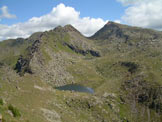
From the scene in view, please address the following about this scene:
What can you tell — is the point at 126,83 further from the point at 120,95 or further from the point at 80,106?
the point at 80,106

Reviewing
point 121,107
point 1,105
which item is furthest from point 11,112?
point 121,107

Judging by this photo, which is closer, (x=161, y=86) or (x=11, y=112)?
(x=11, y=112)

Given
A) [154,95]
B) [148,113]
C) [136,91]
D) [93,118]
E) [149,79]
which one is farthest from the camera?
[149,79]

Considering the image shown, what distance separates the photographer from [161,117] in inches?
4621

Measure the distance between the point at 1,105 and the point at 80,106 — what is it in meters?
86.2

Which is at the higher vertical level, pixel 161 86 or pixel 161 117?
pixel 161 86

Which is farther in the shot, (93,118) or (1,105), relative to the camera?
(93,118)

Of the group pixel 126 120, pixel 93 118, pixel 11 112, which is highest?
pixel 11 112

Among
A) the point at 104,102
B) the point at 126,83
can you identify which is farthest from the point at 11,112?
the point at 126,83

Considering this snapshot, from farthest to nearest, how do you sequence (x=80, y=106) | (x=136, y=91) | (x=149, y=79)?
(x=149, y=79)
(x=136, y=91)
(x=80, y=106)

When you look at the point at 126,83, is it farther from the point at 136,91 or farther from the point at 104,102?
the point at 104,102

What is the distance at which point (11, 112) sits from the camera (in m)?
Result: 31.8

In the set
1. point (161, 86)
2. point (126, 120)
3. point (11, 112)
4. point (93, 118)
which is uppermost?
point (11, 112)

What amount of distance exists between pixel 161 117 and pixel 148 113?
9.93 meters
